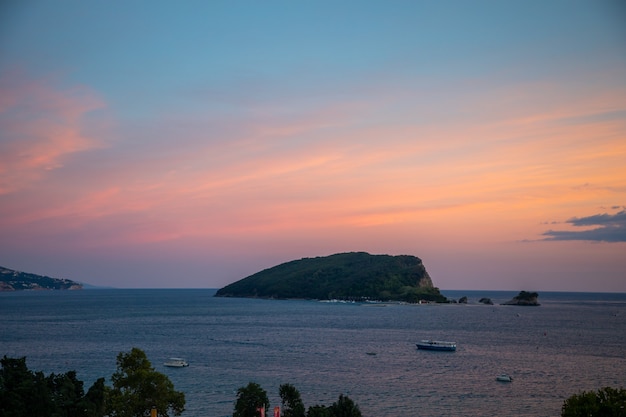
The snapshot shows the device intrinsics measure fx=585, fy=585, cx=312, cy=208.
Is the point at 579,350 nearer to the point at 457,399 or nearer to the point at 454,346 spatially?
the point at 454,346

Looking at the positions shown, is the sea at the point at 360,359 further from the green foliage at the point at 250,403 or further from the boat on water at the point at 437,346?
the green foliage at the point at 250,403

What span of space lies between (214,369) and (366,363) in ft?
82.5

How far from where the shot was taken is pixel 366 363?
97750mm

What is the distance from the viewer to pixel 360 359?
335 feet

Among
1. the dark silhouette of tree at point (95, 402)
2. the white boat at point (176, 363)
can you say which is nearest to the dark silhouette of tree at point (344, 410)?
the dark silhouette of tree at point (95, 402)

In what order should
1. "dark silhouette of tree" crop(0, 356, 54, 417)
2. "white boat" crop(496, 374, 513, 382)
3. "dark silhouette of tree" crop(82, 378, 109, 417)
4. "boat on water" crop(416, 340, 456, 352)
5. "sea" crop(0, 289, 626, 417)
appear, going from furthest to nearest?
"boat on water" crop(416, 340, 456, 352) < "white boat" crop(496, 374, 513, 382) < "sea" crop(0, 289, 626, 417) < "dark silhouette of tree" crop(82, 378, 109, 417) < "dark silhouette of tree" crop(0, 356, 54, 417)

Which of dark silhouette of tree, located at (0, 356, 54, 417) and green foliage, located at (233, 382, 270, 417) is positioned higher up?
dark silhouette of tree, located at (0, 356, 54, 417)

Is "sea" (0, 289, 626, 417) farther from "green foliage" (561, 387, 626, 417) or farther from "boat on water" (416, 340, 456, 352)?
"green foliage" (561, 387, 626, 417)

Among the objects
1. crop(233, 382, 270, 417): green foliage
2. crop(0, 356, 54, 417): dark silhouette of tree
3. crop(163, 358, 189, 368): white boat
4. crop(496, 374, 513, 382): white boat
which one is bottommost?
crop(496, 374, 513, 382): white boat

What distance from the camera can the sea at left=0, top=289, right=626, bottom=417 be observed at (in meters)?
70.4

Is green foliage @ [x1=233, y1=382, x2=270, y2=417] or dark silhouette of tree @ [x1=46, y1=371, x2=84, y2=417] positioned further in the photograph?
green foliage @ [x1=233, y1=382, x2=270, y2=417]

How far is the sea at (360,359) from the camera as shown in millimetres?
70438

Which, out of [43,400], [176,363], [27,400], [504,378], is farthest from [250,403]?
[176,363]

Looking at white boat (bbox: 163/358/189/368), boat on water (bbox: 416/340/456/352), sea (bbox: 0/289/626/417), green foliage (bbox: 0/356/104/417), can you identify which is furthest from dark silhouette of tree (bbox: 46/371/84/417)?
boat on water (bbox: 416/340/456/352)
